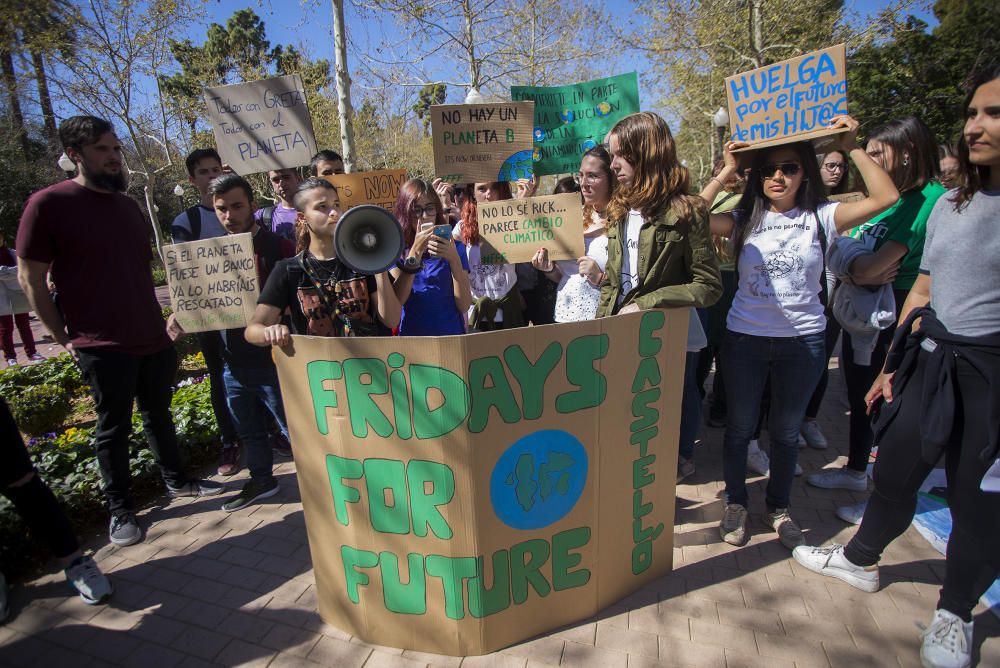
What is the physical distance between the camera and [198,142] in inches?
731

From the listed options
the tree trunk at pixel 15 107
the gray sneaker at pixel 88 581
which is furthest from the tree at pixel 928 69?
the tree trunk at pixel 15 107

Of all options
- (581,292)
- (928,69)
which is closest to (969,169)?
(581,292)

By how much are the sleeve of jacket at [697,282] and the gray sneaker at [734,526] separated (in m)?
1.24

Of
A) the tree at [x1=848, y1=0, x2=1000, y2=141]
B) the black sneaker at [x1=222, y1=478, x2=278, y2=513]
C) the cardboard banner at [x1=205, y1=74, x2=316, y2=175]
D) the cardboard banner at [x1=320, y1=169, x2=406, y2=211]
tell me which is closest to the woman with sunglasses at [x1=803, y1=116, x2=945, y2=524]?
the cardboard banner at [x1=320, y1=169, x2=406, y2=211]

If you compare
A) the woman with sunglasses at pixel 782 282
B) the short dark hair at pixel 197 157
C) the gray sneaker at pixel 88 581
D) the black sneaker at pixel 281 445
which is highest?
the short dark hair at pixel 197 157

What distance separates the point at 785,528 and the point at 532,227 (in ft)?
6.83

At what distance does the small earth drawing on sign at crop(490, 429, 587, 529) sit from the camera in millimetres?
1947

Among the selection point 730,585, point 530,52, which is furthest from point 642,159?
point 530,52

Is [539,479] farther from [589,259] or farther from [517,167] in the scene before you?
[517,167]

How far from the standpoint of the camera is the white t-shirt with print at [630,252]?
270cm

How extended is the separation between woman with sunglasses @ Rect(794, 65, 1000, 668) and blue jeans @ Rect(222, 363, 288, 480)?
3.23 meters

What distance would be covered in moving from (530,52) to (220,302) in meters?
14.5

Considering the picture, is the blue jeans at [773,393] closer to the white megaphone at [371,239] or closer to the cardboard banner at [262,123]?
the white megaphone at [371,239]

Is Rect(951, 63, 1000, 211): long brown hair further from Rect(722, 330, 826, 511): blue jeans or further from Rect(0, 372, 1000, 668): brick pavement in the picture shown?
Rect(0, 372, 1000, 668): brick pavement
